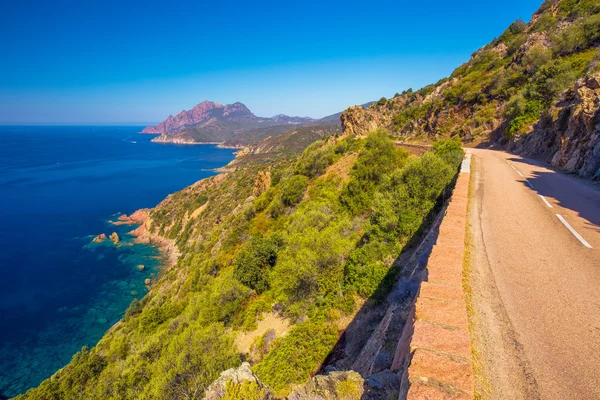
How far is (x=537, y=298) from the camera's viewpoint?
4848 mm

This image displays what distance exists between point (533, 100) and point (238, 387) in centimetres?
3926

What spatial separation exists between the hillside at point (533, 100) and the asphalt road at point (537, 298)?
9208 mm

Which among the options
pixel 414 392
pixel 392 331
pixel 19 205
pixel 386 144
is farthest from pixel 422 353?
pixel 19 205

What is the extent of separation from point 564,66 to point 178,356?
44505 mm

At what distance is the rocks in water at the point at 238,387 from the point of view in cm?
692

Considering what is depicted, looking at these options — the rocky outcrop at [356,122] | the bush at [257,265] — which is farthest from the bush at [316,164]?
the bush at [257,265]

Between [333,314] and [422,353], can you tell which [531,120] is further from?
[422,353]

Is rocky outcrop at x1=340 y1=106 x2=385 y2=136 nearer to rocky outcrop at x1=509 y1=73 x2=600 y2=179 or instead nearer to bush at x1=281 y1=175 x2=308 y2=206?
bush at x1=281 y1=175 x2=308 y2=206

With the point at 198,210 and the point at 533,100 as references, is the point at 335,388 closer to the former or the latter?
the point at 533,100

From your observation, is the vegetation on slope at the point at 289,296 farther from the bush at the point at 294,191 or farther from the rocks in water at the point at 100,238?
the rocks in water at the point at 100,238

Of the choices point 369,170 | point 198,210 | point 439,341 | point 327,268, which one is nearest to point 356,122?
point 369,170

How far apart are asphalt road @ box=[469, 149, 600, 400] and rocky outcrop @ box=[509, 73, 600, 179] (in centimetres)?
802

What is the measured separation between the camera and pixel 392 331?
642cm

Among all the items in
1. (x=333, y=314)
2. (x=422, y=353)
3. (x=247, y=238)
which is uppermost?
(x=422, y=353)
